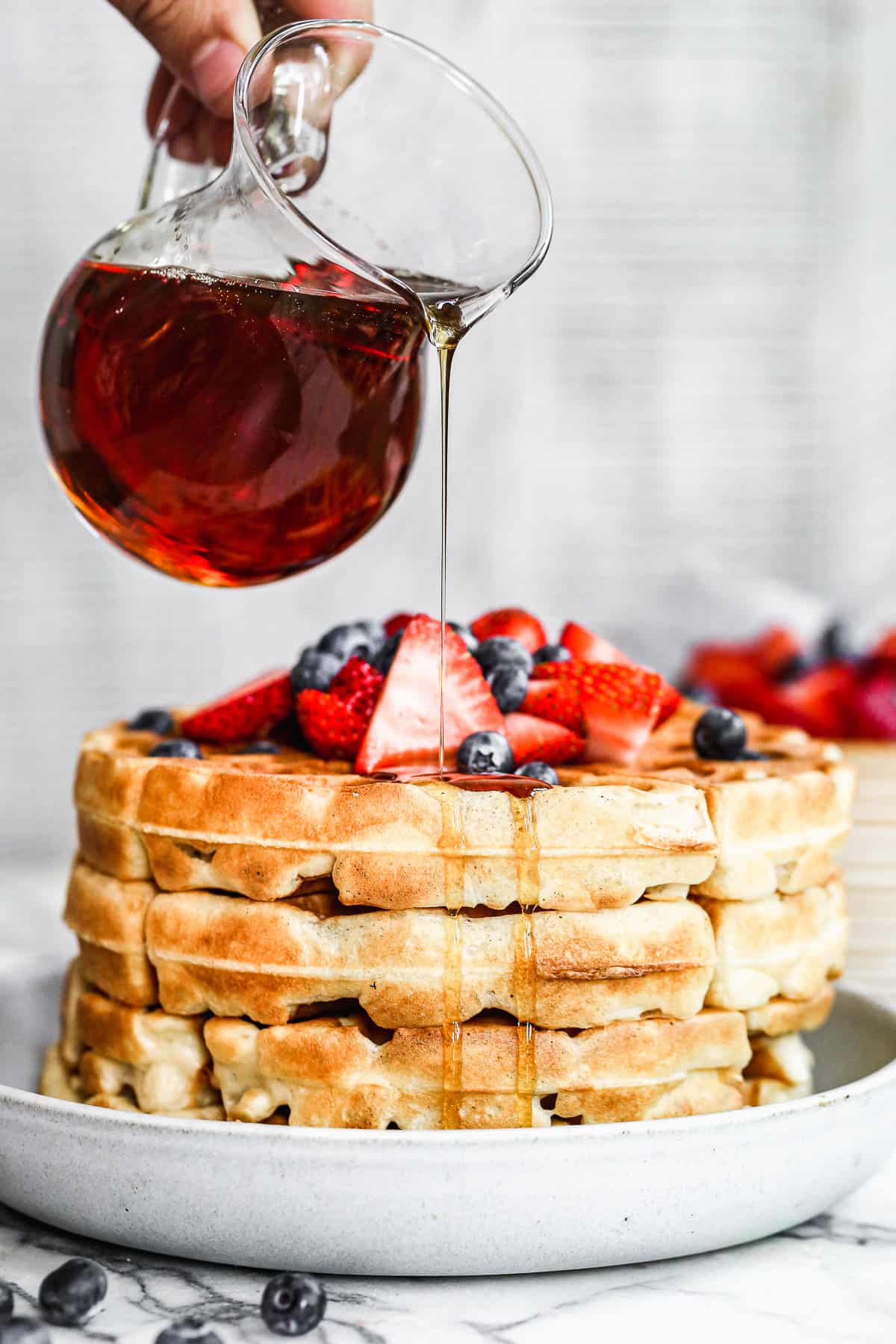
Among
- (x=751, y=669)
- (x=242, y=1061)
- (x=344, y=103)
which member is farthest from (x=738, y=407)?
(x=242, y=1061)

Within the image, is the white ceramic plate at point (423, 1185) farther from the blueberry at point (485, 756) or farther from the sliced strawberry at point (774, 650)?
the sliced strawberry at point (774, 650)

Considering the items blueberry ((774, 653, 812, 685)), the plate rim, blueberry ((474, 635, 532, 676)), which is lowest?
the plate rim

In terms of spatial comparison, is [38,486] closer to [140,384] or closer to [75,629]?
[75,629]

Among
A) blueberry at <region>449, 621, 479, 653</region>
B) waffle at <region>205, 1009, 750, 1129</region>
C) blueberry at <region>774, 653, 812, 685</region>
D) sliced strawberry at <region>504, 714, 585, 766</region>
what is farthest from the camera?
blueberry at <region>774, 653, 812, 685</region>

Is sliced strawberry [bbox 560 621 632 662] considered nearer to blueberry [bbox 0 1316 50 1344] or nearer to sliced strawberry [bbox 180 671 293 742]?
sliced strawberry [bbox 180 671 293 742]

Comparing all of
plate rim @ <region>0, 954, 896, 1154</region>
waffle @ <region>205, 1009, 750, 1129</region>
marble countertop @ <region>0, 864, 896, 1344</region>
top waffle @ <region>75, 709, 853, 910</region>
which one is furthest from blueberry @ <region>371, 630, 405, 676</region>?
marble countertop @ <region>0, 864, 896, 1344</region>

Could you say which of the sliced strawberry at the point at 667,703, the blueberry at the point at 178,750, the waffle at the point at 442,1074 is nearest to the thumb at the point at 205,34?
the blueberry at the point at 178,750
